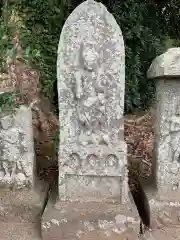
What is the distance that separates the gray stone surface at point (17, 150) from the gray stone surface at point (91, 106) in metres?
0.42

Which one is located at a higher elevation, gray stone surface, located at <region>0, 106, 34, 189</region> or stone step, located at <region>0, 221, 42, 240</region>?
gray stone surface, located at <region>0, 106, 34, 189</region>

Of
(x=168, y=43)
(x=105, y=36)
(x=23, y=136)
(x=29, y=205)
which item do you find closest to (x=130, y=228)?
(x=29, y=205)

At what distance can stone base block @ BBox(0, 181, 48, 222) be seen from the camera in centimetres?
400

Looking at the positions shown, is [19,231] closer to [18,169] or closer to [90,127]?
[18,169]

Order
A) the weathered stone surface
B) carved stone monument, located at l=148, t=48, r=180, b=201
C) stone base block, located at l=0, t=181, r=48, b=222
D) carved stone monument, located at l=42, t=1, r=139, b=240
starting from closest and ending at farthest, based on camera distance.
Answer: the weathered stone surface → carved stone monument, located at l=42, t=1, r=139, b=240 → carved stone monument, located at l=148, t=48, r=180, b=201 → stone base block, located at l=0, t=181, r=48, b=222

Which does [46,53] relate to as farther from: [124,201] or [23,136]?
[124,201]

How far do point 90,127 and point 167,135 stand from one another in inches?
30.5

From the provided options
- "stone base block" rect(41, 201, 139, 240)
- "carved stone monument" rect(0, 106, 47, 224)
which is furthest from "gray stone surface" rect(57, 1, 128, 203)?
"carved stone monument" rect(0, 106, 47, 224)

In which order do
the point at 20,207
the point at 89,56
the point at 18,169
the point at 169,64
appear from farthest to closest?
the point at 18,169, the point at 20,207, the point at 89,56, the point at 169,64

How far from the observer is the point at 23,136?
4.09 metres

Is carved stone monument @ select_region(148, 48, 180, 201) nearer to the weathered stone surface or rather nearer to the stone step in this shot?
the weathered stone surface

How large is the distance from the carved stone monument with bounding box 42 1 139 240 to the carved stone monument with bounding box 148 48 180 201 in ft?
1.22

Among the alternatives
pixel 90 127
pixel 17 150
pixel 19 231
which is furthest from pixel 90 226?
pixel 17 150

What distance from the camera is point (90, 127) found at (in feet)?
12.7
